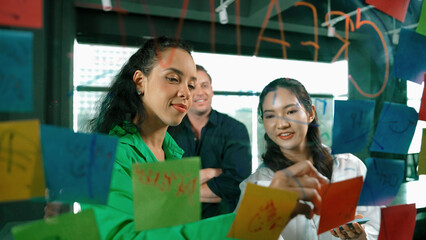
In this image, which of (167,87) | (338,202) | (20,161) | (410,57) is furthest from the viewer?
(410,57)

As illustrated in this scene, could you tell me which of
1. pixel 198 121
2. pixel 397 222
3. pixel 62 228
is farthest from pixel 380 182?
pixel 62 228

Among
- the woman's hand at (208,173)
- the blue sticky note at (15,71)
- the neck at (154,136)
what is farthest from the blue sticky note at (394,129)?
the blue sticky note at (15,71)

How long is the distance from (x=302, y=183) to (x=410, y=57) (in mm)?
454

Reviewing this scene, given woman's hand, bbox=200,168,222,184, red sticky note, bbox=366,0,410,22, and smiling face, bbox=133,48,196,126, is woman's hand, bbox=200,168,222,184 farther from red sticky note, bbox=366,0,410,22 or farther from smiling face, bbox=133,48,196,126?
red sticky note, bbox=366,0,410,22

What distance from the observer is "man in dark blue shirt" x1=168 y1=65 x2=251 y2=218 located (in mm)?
610

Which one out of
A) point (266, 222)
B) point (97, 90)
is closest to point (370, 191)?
point (266, 222)

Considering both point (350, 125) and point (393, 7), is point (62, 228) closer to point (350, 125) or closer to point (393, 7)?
point (350, 125)

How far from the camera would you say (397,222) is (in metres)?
0.76

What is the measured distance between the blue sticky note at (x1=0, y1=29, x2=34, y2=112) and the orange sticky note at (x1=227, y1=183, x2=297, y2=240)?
1.35ft

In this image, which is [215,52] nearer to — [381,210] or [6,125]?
[6,125]

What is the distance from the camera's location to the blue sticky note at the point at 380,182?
0.71m

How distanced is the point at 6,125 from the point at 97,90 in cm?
16

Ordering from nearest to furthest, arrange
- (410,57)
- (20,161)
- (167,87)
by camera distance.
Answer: (20,161)
(167,87)
(410,57)

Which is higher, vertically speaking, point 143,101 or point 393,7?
point 393,7
